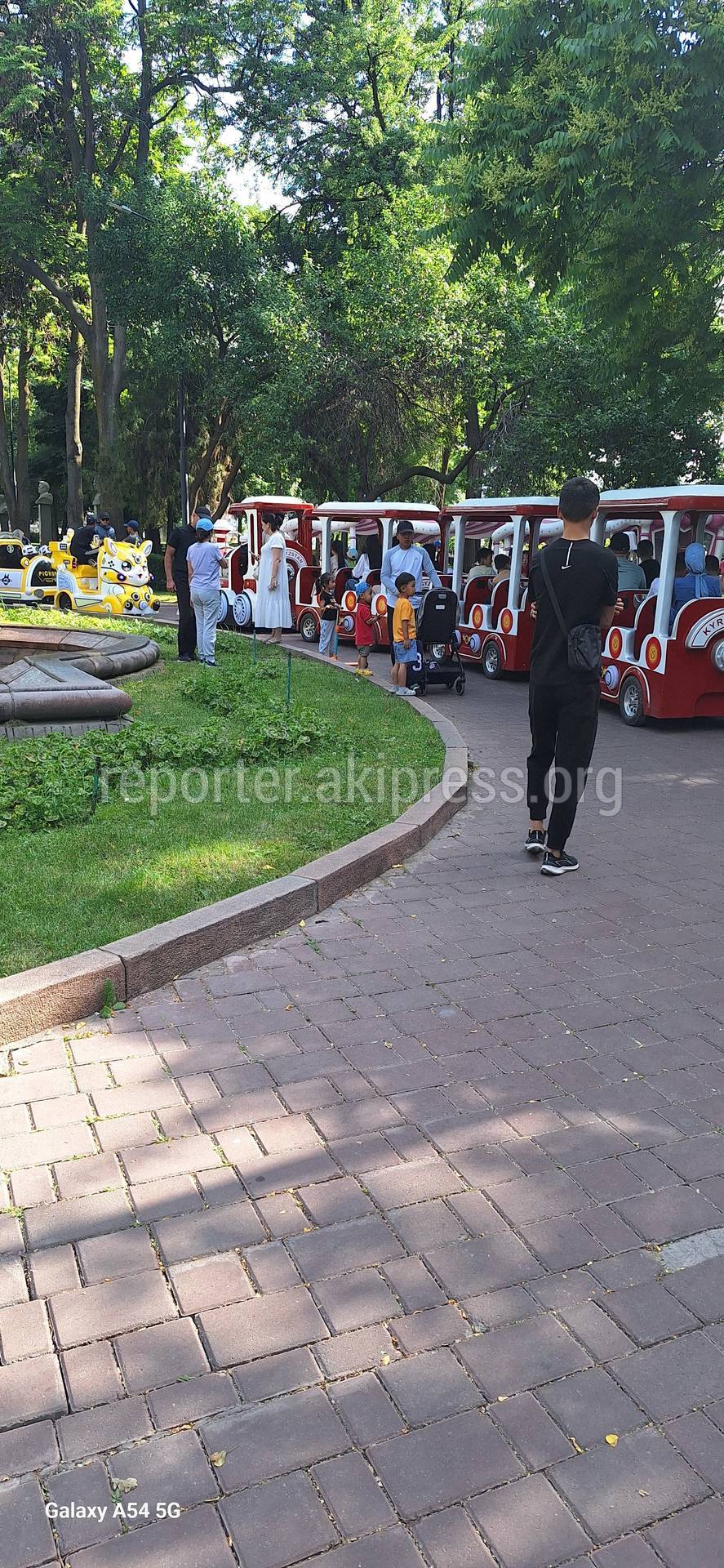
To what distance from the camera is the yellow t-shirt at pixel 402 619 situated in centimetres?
1113

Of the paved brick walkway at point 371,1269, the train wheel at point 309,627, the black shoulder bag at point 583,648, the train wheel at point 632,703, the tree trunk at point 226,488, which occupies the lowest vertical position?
the paved brick walkway at point 371,1269

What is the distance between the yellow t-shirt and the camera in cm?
1113

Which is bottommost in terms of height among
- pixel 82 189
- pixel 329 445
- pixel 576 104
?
pixel 329 445

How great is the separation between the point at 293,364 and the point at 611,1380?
2487 cm

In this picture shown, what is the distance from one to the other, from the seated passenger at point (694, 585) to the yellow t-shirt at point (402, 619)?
8.47 ft

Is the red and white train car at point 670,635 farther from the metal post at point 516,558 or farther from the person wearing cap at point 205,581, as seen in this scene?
the person wearing cap at point 205,581

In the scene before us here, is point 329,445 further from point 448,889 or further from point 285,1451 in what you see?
point 285,1451

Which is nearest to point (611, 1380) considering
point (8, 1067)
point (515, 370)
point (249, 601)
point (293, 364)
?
point (8, 1067)

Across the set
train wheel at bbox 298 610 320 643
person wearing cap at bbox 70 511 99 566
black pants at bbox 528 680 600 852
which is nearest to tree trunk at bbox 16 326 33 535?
person wearing cap at bbox 70 511 99 566

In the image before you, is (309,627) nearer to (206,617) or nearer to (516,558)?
(516,558)

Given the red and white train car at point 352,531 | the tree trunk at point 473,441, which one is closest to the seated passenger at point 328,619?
the red and white train car at point 352,531

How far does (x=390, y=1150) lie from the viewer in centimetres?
334

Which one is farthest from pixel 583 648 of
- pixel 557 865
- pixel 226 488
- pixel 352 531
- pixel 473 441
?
pixel 226 488

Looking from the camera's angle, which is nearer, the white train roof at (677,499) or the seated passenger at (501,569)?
the white train roof at (677,499)
